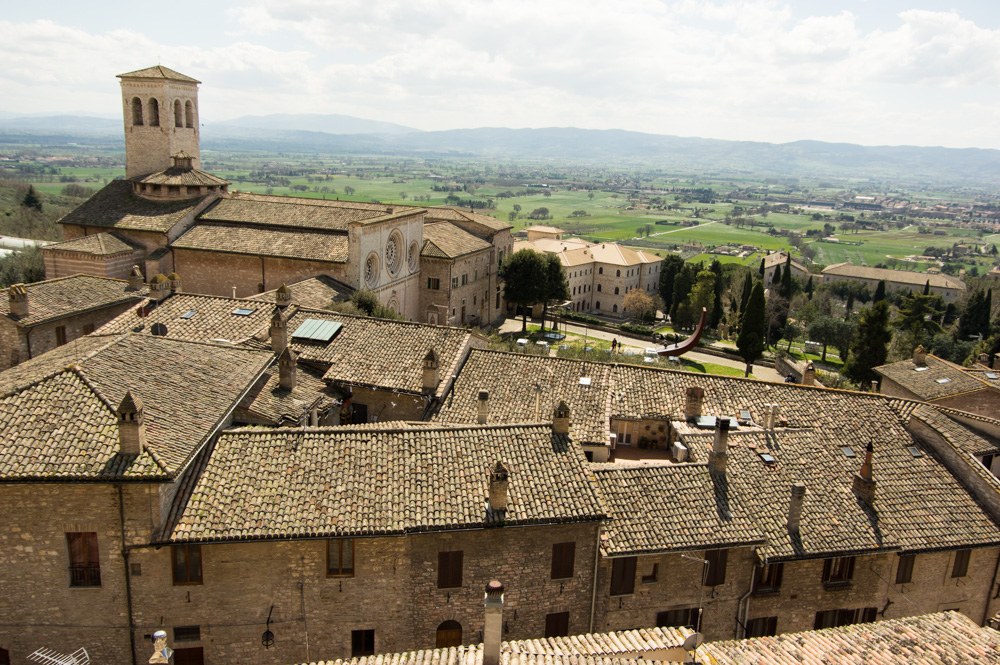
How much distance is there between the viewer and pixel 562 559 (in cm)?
1446

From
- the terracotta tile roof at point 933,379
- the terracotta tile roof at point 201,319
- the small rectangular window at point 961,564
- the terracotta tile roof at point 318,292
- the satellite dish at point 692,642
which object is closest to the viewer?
the satellite dish at point 692,642

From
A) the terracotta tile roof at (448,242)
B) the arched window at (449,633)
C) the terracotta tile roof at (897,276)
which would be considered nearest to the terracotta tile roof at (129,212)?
the terracotta tile roof at (448,242)

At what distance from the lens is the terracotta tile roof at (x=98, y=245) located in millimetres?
34688

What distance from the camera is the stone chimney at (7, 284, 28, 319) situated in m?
23.5

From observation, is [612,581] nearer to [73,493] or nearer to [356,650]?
[356,650]

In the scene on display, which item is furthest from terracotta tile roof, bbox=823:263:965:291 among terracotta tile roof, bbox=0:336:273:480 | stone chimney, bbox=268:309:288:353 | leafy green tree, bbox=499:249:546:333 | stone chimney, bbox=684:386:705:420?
terracotta tile roof, bbox=0:336:273:480

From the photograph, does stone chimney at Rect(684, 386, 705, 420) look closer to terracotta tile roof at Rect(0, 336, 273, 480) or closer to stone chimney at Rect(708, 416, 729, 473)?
stone chimney at Rect(708, 416, 729, 473)

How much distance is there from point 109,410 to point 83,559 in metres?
2.54

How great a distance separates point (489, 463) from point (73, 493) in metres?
7.22

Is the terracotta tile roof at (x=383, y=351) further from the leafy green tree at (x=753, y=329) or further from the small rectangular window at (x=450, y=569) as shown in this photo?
the leafy green tree at (x=753, y=329)

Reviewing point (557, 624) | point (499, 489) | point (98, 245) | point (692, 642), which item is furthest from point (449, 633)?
point (98, 245)

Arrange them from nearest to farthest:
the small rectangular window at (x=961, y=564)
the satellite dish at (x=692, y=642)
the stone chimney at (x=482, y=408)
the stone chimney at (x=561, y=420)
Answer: the satellite dish at (x=692, y=642) → the stone chimney at (x=561, y=420) → the small rectangular window at (x=961, y=564) → the stone chimney at (x=482, y=408)

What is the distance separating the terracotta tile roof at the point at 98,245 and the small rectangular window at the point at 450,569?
27768 mm

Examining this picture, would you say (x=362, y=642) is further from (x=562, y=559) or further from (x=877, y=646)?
(x=877, y=646)
